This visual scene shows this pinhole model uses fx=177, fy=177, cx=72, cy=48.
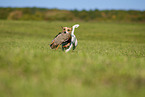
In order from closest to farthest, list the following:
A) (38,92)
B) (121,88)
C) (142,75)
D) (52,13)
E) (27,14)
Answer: (38,92) → (121,88) → (142,75) → (27,14) → (52,13)

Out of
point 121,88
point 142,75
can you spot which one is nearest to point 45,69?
point 121,88

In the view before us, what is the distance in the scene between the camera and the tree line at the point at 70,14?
236 ft

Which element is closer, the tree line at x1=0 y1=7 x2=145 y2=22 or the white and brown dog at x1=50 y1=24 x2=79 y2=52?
the white and brown dog at x1=50 y1=24 x2=79 y2=52

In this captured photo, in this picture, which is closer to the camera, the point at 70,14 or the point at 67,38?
the point at 67,38

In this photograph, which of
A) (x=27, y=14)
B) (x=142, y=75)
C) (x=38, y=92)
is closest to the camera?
(x=38, y=92)

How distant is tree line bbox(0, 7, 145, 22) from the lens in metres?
72.0

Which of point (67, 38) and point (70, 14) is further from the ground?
point (70, 14)

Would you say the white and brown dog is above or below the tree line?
below

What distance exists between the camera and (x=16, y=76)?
5.21 meters

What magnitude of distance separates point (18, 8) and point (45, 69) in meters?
74.0

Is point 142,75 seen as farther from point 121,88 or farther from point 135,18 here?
point 135,18

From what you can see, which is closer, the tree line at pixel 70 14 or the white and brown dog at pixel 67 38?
the white and brown dog at pixel 67 38

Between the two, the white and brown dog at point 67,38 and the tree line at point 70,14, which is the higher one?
the tree line at point 70,14

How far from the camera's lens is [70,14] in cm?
7762
